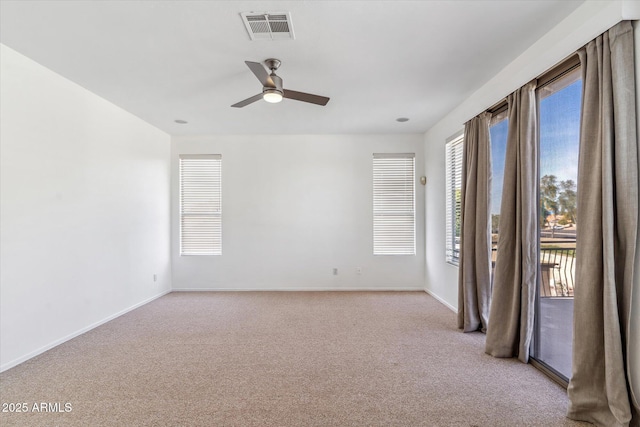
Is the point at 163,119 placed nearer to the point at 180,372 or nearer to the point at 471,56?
the point at 180,372

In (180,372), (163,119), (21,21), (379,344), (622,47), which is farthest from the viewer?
(163,119)

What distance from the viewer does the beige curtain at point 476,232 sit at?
334cm

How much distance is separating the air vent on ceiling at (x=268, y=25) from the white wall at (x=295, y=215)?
3121mm

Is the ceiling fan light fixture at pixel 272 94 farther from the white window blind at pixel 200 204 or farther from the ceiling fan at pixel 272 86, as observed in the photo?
the white window blind at pixel 200 204

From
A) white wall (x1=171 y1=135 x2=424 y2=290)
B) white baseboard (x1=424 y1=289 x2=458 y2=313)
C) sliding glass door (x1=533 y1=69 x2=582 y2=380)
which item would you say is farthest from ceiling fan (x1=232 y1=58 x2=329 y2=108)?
white baseboard (x1=424 y1=289 x2=458 y2=313)

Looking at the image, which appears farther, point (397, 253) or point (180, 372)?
point (397, 253)

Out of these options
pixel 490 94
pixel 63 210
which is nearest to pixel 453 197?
pixel 490 94

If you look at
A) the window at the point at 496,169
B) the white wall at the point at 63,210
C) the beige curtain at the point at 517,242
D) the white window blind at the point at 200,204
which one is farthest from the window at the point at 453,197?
the white wall at the point at 63,210

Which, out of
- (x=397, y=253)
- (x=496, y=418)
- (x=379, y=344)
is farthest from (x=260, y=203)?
(x=496, y=418)

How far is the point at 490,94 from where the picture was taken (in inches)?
132

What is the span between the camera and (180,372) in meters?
2.66

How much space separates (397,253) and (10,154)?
520cm

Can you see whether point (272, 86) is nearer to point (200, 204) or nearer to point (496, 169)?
point (496, 169)

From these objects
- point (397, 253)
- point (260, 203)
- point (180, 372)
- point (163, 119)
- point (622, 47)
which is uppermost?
point (163, 119)
